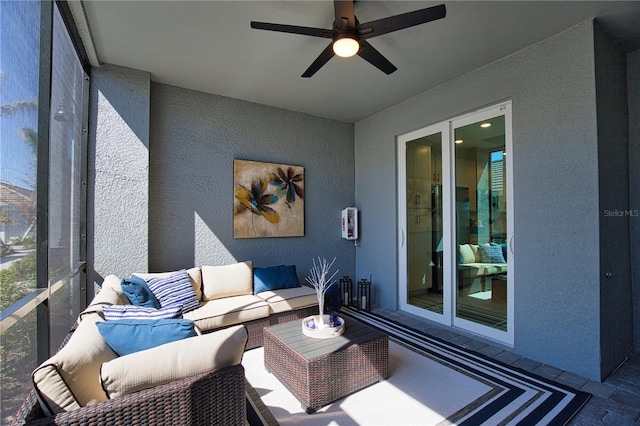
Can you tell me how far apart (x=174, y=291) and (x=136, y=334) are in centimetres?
166

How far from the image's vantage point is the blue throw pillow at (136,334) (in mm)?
1501

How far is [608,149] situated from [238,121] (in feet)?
13.3

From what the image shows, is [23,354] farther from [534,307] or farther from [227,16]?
[534,307]

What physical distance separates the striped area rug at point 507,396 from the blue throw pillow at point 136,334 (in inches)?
71.6

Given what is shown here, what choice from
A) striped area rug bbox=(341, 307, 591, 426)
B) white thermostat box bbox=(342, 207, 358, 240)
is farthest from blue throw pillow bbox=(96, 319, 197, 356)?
white thermostat box bbox=(342, 207, 358, 240)

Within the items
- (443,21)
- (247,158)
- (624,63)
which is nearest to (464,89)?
(443,21)

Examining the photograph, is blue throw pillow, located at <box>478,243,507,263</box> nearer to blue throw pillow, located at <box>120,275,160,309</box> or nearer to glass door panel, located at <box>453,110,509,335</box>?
glass door panel, located at <box>453,110,509,335</box>

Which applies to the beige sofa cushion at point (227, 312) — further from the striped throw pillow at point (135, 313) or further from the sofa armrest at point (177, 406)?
the sofa armrest at point (177, 406)

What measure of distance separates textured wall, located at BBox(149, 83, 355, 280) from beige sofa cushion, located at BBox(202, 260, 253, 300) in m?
0.35

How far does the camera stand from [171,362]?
1357 millimetres

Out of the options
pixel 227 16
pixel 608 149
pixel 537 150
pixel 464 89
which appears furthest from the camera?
pixel 464 89

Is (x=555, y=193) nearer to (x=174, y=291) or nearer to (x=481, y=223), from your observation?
(x=481, y=223)

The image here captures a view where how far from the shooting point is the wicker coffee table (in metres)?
2.14

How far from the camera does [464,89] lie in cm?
352
